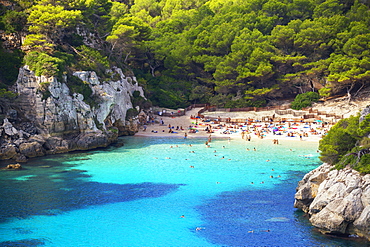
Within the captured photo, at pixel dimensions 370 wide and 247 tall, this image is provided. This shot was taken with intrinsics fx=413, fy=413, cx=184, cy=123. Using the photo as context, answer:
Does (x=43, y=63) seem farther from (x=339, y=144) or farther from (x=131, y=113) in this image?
(x=339, y=144)

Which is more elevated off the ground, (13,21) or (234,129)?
(13,21)

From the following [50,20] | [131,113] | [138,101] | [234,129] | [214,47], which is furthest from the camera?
[214,47]

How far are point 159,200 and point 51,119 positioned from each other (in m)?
19.8

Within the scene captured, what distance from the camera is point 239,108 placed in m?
68.0

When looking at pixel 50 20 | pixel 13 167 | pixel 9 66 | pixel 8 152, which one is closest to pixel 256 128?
pixel 50 20

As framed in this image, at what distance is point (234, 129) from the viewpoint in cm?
5897

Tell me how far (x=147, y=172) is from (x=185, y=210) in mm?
10668

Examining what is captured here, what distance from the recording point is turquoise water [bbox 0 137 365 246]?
21.9 meters

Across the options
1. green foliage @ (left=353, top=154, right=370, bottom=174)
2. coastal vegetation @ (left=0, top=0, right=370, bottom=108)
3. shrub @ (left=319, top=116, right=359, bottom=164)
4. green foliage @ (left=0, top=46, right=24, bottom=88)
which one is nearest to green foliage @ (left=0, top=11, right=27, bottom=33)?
coastal vegetation @ (left=0, top=0, right=370, bottom=108)

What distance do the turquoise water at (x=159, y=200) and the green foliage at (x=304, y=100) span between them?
21.2 m

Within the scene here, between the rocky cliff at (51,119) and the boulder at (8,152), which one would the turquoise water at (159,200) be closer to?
the boulder at (8,152)

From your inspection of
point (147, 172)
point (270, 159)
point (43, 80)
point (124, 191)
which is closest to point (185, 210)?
point (124, 191)

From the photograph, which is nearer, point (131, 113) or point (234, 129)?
point (131, 113)

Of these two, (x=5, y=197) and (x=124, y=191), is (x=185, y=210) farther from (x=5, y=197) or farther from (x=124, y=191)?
(x=5, y=197)
